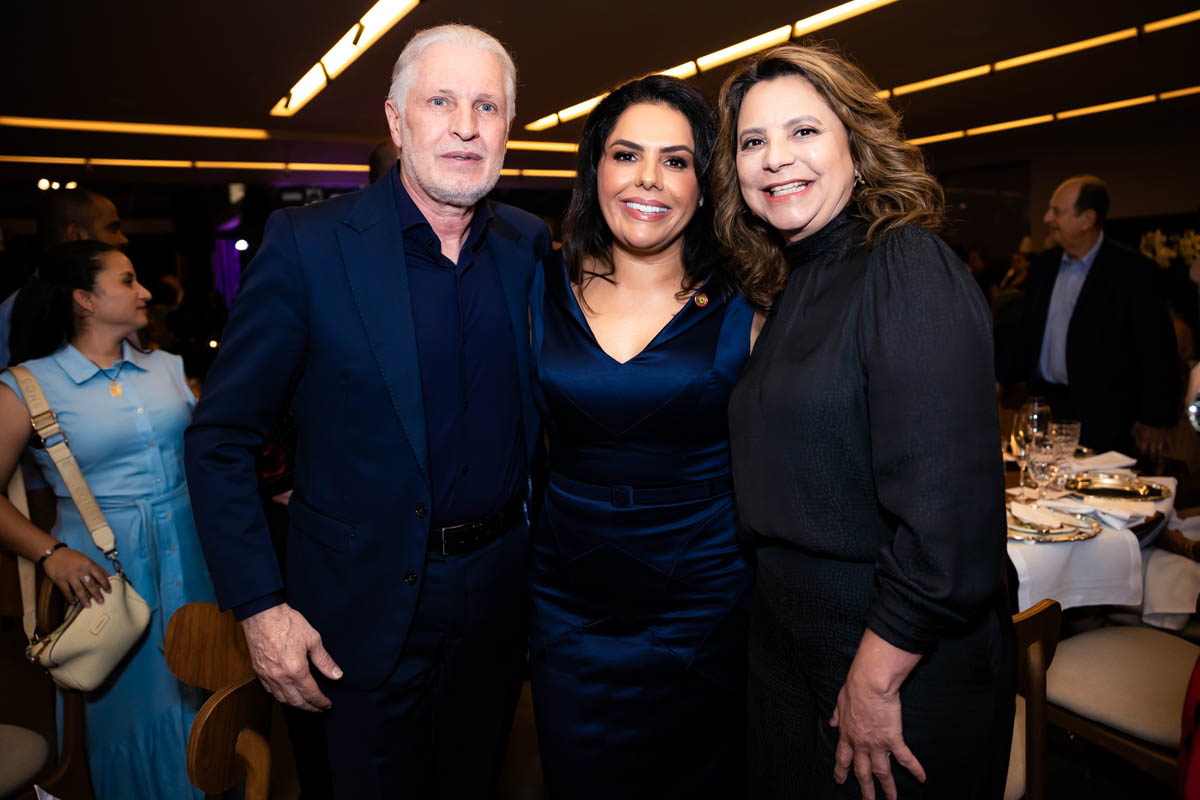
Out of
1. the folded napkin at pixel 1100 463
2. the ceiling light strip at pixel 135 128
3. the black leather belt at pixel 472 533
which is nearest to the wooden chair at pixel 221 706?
the black leather belt at pixel 472 533

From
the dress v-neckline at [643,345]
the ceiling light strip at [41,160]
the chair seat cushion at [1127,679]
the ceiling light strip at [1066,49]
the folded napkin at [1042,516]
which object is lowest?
the chair seat cushion at [1127,679]

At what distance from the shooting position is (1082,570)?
2381mm

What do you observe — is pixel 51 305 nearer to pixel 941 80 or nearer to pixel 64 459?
pixel 64 459

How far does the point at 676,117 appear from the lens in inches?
74.1

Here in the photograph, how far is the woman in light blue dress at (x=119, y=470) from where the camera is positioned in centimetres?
221

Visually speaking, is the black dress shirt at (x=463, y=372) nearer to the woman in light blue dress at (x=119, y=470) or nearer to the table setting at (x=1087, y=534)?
the woman in light blue dress at (x=119, y=470)

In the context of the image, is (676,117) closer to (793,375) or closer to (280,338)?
(793,375)

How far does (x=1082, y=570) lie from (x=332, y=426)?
2.25 m

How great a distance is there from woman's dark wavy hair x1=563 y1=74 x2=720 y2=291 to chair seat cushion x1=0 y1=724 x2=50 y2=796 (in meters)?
1.93

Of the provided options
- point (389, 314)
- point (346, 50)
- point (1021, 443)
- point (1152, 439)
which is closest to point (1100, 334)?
point (1152, 439)

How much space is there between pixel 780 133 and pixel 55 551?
2.12 meters

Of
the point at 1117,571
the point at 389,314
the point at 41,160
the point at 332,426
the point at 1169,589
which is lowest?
the point at 1169,589

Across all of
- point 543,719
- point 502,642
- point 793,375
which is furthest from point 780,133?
point 543,719

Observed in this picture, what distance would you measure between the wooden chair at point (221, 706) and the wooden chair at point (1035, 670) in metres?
1.31
